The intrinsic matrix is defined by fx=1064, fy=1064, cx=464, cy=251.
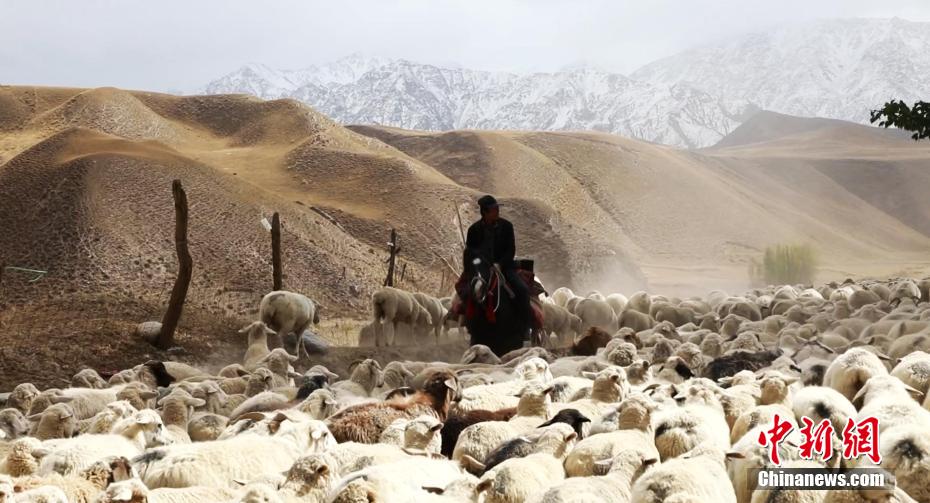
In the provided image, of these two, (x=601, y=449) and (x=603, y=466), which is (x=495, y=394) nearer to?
(x=601, y=449)

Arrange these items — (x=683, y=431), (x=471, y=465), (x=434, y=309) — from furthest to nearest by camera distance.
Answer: (x=434, y=309) → (x=683, y=431) → (x=471, y=465)

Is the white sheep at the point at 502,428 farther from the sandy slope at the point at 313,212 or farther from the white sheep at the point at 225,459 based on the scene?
the sandy slope at the point at 313,212

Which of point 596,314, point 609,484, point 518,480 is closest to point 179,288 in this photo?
point 596,314

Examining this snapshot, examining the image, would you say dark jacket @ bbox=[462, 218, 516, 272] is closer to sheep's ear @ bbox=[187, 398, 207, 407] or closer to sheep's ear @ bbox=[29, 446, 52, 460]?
sheep's ear @ bbox=[187, 398, 207, 407]

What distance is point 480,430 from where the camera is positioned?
6465mm

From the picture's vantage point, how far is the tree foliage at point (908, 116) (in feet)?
48.2

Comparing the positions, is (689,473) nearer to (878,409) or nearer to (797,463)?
(797,463)

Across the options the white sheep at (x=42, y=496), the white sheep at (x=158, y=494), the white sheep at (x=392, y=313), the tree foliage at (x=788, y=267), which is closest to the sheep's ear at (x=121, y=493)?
the white sheep at (x=158, y=494)

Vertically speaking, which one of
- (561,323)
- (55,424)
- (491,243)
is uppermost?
(491,243)

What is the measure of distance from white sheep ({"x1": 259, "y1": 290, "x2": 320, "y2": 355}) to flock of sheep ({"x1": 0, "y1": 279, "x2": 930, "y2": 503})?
4.92 metres

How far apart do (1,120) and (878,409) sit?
4957cm

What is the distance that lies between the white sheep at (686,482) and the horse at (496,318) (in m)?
7.75

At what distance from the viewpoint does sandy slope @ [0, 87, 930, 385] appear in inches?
909

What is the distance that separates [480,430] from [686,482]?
1.91 m
